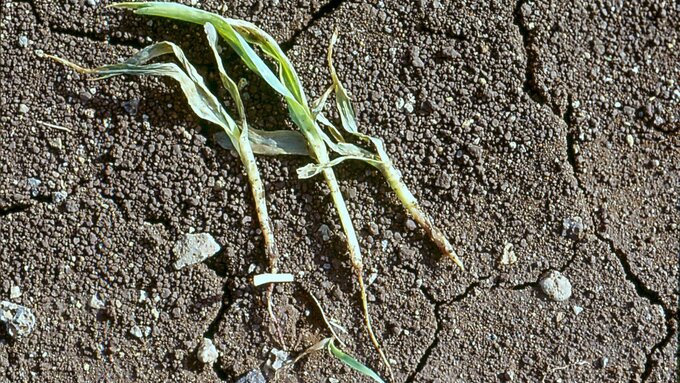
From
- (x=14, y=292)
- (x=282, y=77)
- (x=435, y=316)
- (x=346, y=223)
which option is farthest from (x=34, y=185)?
(x=435, y=316)

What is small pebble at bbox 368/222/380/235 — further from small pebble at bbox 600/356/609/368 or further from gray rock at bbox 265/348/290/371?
small pebble at bbox 600/356/609/368

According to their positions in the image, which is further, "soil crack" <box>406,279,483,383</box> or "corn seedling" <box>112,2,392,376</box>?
"soil crack" <box>406,279,483,383</box>

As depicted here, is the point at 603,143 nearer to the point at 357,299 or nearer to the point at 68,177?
the point at 357,299

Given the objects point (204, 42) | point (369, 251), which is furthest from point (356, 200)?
point (204, 42)

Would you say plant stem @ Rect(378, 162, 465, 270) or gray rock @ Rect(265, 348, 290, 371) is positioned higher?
plant stem @ Rect(378, 162, 465, 270)

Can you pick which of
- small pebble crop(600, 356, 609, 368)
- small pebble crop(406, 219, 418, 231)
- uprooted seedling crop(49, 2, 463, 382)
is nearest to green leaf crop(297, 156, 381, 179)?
uprooted seedling crop(49, 2, 463, 382)

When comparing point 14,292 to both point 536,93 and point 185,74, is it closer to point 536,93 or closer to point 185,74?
point 185,74

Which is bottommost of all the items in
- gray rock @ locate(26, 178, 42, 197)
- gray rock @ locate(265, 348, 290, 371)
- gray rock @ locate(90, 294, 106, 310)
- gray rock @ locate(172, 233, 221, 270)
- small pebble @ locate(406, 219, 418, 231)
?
gray rock @ locate(90, 294, 106, 310)
